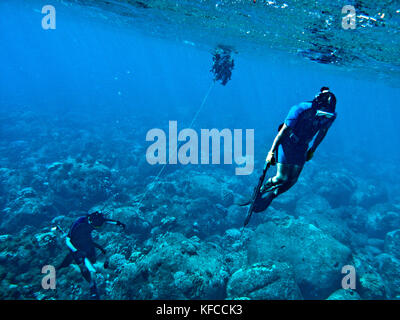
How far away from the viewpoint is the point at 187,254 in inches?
277

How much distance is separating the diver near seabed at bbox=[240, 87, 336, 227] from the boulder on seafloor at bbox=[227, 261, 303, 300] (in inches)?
118

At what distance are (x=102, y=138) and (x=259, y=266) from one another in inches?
845

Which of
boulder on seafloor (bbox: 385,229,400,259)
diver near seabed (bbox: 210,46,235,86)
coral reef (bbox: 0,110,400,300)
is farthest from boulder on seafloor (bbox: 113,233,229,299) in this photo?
boulder on seafloor (bbox: 385,229,400,259)

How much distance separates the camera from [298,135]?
475 centimetres

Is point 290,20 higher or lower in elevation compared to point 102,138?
higher

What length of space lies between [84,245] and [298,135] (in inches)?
285

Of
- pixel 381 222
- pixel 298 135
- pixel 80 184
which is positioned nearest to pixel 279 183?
pixel 298 135

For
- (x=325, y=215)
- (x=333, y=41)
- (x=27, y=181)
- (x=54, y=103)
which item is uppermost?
(x=333, y=41)

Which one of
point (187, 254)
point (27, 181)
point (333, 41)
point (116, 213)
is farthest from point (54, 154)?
point (333, 41)

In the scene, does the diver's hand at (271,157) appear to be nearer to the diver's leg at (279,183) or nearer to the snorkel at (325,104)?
the diver's leg at (279,183)

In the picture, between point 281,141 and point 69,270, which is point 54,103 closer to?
point 69,270

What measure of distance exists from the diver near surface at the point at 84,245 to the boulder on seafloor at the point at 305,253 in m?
5.56

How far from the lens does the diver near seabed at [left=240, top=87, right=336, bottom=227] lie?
14.7ft

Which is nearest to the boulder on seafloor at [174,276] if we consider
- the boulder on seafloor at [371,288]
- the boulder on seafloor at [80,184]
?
the boulder on seafloor at [371,288]
